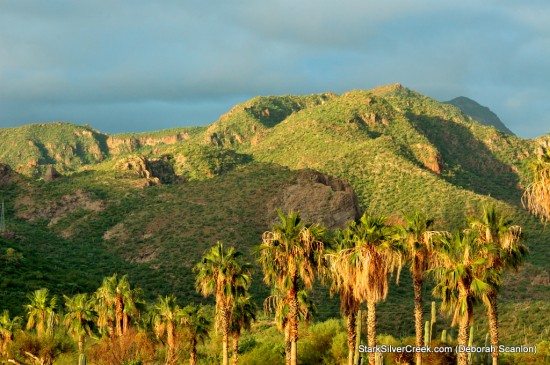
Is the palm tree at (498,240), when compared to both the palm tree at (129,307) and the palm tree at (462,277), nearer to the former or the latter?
the palm tree at (462,277)

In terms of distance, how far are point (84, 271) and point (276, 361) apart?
58.6m

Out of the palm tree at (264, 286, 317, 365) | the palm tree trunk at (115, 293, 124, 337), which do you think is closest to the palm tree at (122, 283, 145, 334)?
the palm tree trunk at (115, 293, 124, 337)

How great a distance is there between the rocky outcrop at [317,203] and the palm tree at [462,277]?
91.3 metres

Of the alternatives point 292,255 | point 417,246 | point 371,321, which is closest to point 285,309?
point 292,255

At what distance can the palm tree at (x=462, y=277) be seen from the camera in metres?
37.9

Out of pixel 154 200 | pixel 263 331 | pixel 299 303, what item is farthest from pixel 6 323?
pixel 154 200

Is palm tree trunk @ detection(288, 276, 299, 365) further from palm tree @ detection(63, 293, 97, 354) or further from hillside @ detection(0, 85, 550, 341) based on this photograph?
hillside @ detection(0, 85, 550, 341)

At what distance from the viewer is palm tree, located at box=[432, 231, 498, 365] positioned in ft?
124

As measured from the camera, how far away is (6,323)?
186 feet

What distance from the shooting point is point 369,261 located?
38000 millimetres

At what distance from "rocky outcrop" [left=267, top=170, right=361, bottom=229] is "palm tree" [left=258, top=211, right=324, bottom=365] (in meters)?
89.9

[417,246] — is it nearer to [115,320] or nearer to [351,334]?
[351,334]

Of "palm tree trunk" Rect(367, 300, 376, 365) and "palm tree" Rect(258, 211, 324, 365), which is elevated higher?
"palm tree" Rect(258, 211, 324, 365)

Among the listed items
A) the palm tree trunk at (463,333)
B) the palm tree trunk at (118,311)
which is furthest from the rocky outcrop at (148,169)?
the palm tree trunk at (463,333)
